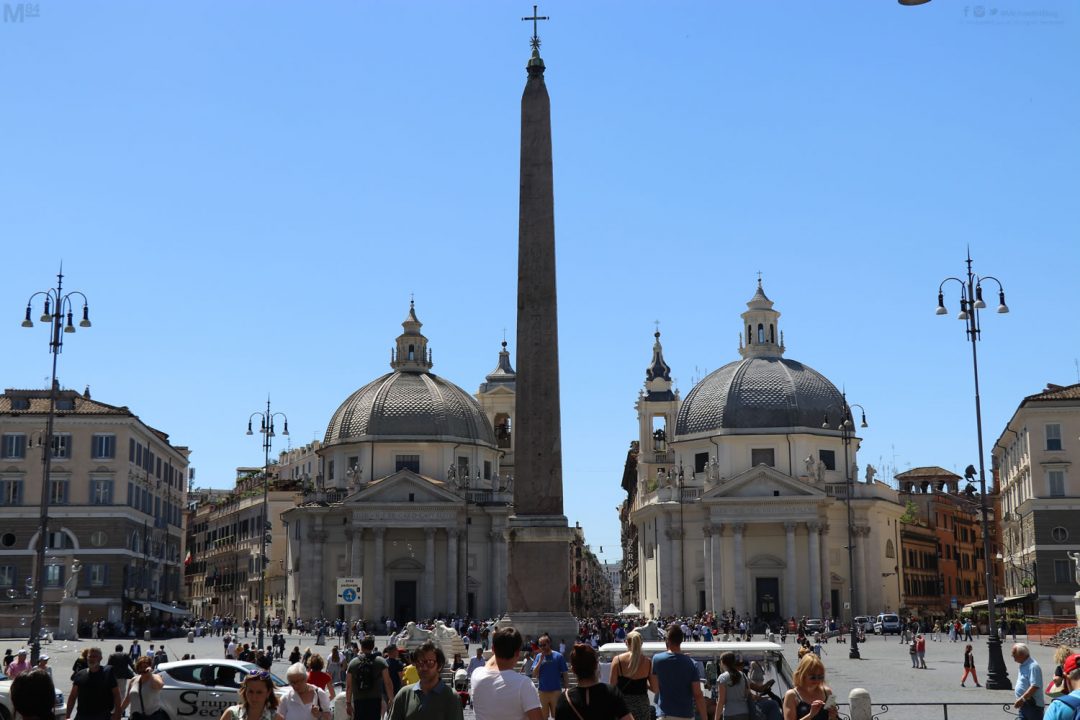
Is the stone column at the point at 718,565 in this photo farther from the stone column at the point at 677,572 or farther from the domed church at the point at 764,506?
the stone column at the point at 677,572

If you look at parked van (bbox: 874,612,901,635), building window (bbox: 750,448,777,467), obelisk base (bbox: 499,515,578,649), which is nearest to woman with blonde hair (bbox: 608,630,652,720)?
obelisk base (bbox: 499,515,578,649)

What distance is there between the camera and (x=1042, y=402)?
6056 centimetres

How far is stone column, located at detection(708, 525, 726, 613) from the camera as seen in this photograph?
72625 millimetres

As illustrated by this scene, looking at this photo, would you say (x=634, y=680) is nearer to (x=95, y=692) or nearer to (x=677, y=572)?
(x=95, y=692)

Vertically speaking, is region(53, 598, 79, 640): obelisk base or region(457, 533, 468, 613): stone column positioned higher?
region(457, 533, 468, 613): stone column

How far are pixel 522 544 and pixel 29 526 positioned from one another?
43987 mm

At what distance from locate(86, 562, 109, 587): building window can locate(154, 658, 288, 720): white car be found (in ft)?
149

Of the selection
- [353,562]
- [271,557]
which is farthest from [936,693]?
[271,557]

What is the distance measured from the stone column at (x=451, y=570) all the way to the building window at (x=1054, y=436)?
103 feet

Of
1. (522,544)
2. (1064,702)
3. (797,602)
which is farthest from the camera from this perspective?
(797,602)

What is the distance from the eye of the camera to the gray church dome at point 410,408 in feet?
261

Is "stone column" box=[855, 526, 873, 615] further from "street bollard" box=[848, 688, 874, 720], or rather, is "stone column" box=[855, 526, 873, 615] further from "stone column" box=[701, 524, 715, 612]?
"street bollard" box=[848, 688, 874, 720]

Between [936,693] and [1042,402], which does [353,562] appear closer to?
[1042,402]

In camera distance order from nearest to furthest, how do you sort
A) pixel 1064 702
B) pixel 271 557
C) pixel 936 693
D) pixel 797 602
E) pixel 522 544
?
pixel 1064 702 → pixel 522 544 → pixel 936 693 → pixel 797 602 → pixel 271 557
